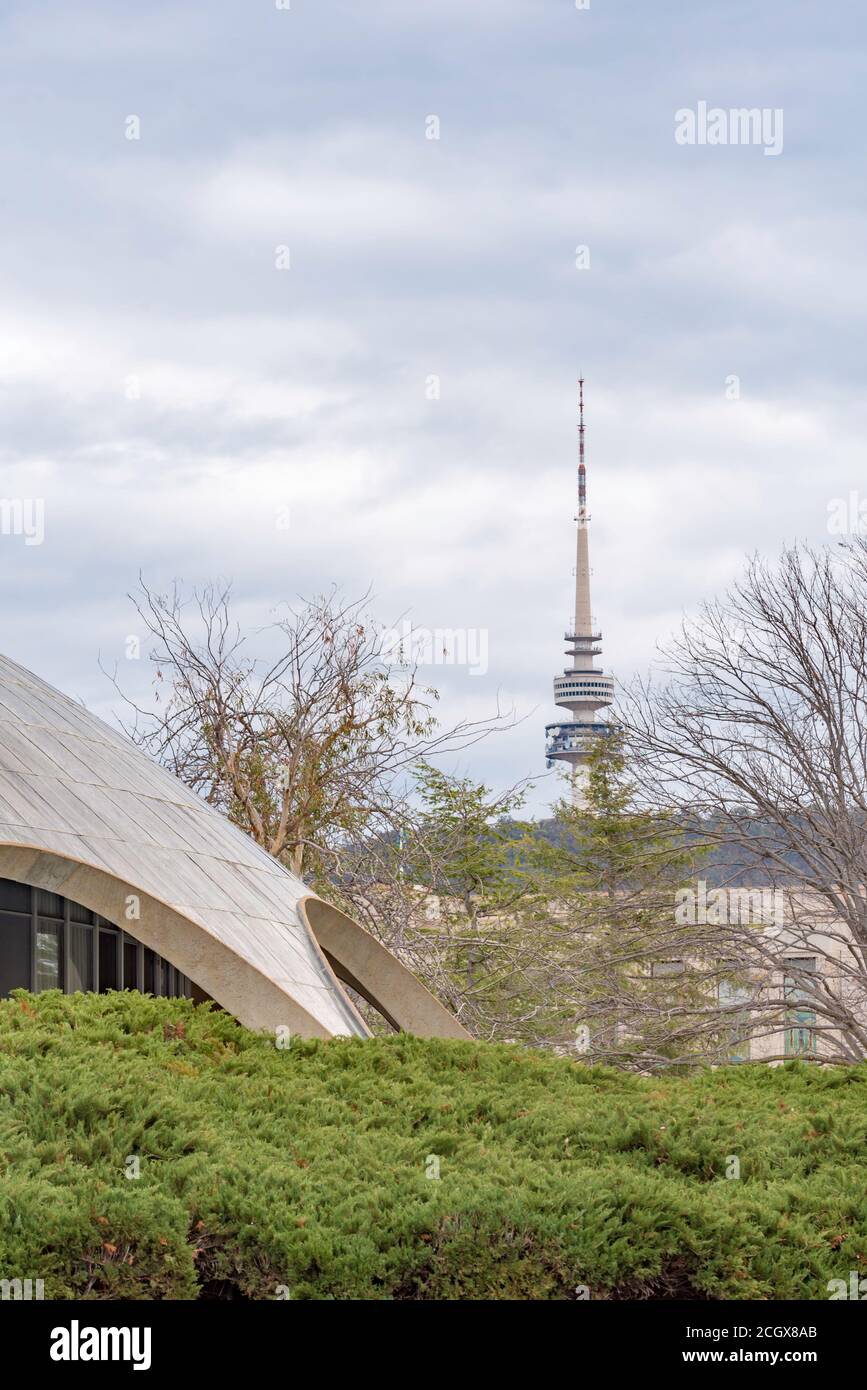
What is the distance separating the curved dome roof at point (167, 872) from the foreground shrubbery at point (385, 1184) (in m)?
2.56

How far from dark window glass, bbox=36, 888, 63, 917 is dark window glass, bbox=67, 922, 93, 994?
0.79 ft

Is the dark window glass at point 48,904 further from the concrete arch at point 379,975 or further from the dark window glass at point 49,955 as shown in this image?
the concrete arch at point 379,975

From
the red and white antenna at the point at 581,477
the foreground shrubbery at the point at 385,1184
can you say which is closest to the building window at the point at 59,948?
the foreground shrubbery at the point at 385,1184

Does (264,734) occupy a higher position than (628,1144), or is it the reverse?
(264,734)

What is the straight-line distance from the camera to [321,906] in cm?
1723

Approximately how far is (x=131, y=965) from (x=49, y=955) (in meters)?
1.15

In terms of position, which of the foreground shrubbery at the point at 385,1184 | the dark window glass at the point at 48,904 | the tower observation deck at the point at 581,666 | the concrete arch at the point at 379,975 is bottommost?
the foreground shrubbery at the point at 385,1184

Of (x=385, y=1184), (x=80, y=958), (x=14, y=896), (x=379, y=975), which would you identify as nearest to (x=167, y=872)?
(x=80, y=958)

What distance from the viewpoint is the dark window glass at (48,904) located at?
43.3 feet

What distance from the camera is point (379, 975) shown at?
57.9 feet

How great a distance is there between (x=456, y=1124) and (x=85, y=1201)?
2.93 m
